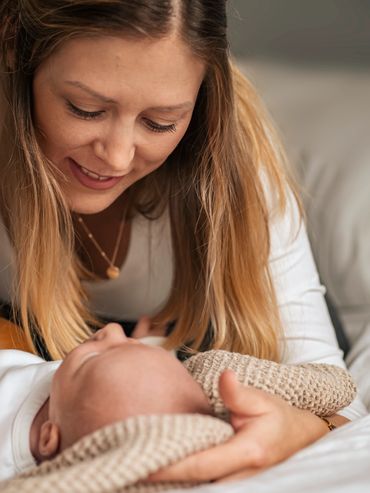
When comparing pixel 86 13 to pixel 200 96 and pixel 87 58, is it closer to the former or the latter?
pixel 87 58

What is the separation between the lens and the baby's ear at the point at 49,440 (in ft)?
3.83

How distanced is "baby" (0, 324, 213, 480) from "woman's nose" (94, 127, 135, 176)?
11.1 inches

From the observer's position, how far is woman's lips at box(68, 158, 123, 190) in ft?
5.03

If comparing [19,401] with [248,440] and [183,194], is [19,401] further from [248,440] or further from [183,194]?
[183,194]

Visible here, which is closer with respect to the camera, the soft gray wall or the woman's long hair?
the woman's long hair

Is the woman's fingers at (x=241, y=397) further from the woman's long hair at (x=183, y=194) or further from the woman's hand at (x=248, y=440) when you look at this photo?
the woman's long hair at (x=183, y=194)

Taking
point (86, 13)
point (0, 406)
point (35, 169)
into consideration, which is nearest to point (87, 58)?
point (86, 13)

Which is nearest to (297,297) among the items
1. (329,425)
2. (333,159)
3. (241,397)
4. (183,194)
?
(183,194)

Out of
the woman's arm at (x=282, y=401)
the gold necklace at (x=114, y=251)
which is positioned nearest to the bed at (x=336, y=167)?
the woman's arm at (x=282, y=401)

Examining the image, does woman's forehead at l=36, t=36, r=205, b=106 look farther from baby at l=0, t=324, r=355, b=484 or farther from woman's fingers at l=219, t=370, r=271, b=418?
woman's fingers at l=219, t=370, r=271, b=418

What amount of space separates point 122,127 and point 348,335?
781 millimetres

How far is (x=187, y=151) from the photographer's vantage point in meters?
1.68

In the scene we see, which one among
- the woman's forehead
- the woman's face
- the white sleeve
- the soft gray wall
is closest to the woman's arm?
the white sleeve

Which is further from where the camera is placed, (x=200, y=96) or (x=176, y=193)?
(x=176, y=193)
